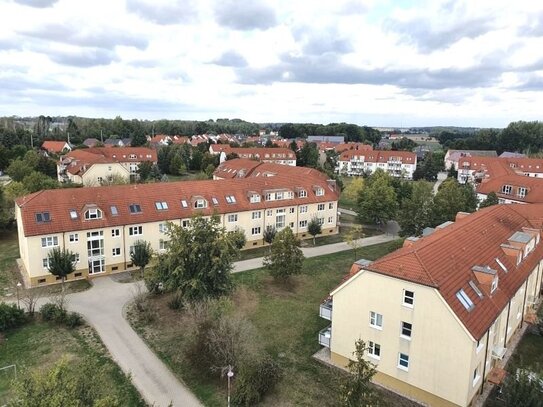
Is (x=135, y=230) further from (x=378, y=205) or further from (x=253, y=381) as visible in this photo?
(x=378, y=205)

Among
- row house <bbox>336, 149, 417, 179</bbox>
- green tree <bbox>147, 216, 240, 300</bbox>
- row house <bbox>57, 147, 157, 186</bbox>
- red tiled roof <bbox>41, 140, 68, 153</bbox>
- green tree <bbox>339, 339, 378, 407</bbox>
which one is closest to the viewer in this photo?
green tree <bbox>339, 339, 378, 407</bbox>

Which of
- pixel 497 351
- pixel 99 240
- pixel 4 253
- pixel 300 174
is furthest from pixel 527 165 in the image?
pixel 4 253

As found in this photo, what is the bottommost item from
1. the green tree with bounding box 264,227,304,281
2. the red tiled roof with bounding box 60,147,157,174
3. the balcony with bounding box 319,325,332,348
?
the balcony with bounding box 319,325,332,348

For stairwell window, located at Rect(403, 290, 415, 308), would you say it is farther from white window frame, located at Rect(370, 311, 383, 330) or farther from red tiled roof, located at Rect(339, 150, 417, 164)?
red tiled roof, located at Rect(339, 150, 417, 164)

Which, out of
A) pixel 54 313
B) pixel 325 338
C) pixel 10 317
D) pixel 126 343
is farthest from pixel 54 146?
pixel 325 338

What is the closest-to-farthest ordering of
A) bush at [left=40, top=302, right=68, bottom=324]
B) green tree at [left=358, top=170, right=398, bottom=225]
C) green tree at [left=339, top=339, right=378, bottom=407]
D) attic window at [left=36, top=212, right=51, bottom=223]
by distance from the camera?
green tree at [left=339, top=339, right=378, bottom=407] < bush at [left=40, top=302, right=68, bottom=324] < attic window at [left=36, top=212, right=51, bottom=223] < green tree at [left=358, top=170, right=398, bottom=225]

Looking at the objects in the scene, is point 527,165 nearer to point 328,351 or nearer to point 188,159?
point 188,159

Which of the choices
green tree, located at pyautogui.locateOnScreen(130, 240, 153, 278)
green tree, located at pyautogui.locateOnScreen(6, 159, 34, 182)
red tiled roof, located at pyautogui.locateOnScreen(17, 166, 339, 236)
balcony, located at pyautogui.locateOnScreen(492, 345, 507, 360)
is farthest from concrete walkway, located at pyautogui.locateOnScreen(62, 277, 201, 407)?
green tree, located at pyautogui.locateOnScreen(6, 159, 34, 182)
